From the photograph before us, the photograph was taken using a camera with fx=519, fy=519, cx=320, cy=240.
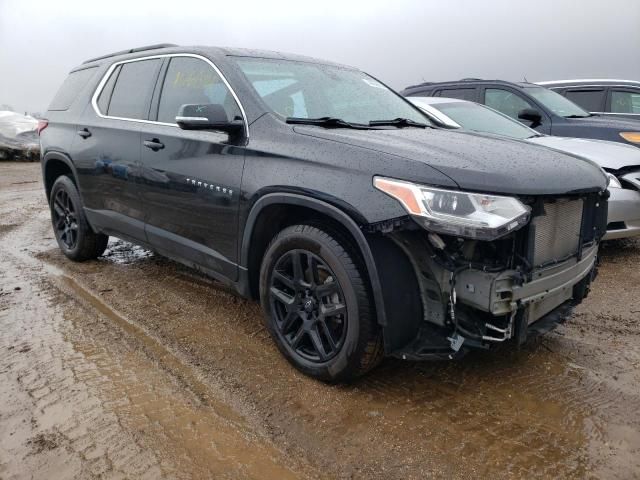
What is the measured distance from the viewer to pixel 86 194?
4516 mm

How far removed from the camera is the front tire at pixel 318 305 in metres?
2.48

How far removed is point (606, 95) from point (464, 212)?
7518 millimetres

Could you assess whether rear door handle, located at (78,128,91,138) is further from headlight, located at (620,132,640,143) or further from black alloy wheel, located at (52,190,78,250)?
headlight, located at (620,132,640,143)

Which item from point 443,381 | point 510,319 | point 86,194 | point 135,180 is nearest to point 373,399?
point 443,381

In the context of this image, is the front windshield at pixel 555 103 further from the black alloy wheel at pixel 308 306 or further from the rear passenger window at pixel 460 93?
the black alloy wheel at pixel 308 306

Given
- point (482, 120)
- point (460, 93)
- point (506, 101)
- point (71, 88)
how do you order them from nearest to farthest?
point (71, 88), point (482, 120), point (506, 101), point (460, 93)

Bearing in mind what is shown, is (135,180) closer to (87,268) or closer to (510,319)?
(87,268)

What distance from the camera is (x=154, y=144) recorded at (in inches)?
141

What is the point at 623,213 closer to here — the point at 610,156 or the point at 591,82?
the point at 610,156

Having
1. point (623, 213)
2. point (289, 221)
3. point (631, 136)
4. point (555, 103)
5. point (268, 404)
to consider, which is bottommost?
point (268, 404)

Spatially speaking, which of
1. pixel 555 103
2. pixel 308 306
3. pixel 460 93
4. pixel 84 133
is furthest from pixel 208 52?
pixel 555 103

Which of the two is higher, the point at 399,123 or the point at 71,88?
the point at 71,88

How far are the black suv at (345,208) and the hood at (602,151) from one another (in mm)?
2235

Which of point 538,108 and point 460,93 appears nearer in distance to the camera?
point 538,108
